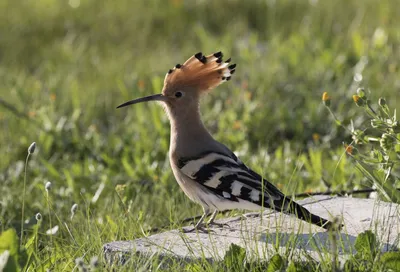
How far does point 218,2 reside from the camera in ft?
25.8

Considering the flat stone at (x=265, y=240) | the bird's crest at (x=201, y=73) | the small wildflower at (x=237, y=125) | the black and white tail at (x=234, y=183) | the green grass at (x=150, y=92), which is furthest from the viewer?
the small wildflower at (x=237, y=125)

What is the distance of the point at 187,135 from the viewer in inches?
142

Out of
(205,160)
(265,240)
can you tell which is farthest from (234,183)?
(265,240)

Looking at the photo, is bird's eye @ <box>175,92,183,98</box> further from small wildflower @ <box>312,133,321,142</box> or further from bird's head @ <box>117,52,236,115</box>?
small wildflower @ <box>312,133,321,142</box>

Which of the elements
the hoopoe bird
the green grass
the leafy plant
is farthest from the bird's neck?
the leafy plant

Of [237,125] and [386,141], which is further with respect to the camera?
[237,125]

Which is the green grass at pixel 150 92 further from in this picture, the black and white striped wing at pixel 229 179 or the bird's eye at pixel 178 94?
the bird's eye at pixel 178 94

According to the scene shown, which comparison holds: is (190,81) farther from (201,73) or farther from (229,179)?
(229,179)

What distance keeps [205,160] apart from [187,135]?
20 centimetres

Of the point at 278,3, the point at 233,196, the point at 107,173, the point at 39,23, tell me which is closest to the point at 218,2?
the point at 278,3

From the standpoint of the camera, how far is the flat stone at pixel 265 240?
9.17 feet

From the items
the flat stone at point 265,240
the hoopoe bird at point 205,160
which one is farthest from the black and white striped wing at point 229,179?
the flat stone at point 265,240

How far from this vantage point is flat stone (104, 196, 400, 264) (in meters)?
2.79

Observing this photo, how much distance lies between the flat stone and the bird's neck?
0.37 metres
